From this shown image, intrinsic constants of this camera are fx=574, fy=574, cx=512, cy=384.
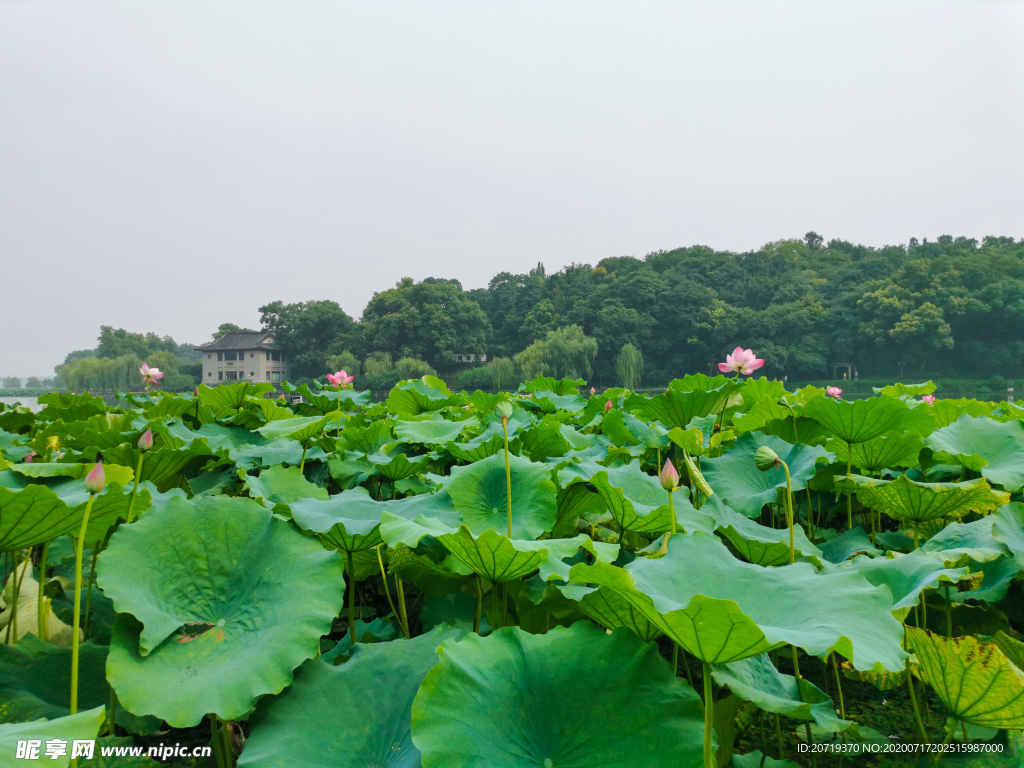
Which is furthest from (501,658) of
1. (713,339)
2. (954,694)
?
(713,339)

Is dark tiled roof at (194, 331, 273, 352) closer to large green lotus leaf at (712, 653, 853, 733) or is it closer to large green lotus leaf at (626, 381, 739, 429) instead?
large green lotus leaf at (626, 381, 739, 429)

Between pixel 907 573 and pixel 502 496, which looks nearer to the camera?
pixel 907 573

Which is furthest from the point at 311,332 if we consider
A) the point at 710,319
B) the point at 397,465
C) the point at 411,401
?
the point at 397,465

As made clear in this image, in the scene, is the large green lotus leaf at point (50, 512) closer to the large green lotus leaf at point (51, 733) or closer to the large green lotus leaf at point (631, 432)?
the large green lotus leaf at point (51, 733)

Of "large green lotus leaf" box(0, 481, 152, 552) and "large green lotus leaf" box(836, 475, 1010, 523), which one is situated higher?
"large green lotus leaf" box(0, 481, 152, 552)

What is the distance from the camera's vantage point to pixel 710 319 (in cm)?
3953

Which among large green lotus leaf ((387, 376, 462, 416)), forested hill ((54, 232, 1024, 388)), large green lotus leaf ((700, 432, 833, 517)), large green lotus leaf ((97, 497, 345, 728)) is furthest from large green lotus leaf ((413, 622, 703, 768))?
forested hill ((54, 232, 1024, 388))

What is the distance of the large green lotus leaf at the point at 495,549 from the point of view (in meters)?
0.65

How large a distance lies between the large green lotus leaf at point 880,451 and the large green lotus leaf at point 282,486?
1133 millimetres

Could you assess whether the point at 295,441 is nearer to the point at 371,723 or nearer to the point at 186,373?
the point at 371,723

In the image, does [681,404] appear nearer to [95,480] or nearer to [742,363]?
[742,363]

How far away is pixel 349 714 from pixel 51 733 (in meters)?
0.25

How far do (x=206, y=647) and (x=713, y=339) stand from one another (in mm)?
40982

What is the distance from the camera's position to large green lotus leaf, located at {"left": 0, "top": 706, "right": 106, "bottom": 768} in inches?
16.1
